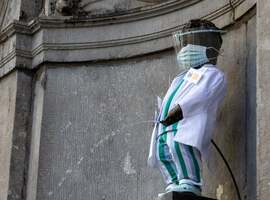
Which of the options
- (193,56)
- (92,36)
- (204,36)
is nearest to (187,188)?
(193,56)

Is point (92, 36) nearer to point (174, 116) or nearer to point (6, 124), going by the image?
point (6, 124)

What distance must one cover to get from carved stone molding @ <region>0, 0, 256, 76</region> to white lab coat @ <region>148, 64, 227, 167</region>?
110cm

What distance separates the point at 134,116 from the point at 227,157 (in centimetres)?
125

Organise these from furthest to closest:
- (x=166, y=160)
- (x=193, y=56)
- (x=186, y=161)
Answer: (x=193, y=56) < (x=166, y=160) < (x=186, y=161)

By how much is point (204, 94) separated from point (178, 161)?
0.43 meters

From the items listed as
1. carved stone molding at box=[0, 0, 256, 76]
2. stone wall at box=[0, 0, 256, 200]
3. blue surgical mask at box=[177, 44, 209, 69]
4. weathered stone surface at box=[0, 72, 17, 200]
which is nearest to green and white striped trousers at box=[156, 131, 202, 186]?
blue surgical mask at box=[177, 44, 209, 69]

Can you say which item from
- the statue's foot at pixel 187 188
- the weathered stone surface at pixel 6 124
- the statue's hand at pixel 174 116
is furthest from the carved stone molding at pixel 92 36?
the statue's foot at pixel 187 188

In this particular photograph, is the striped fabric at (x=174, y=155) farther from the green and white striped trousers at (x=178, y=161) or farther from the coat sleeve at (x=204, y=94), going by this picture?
the coat sleeve at (x=204, y=94)

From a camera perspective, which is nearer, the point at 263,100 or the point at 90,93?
the point at 263,100

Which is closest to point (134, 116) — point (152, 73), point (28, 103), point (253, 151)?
point (152, 73)

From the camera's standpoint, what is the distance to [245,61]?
6.66m

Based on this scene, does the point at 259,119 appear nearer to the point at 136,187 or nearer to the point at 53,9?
the point at 136,187

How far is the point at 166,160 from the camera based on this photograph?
20.8 feet

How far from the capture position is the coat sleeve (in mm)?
6203
